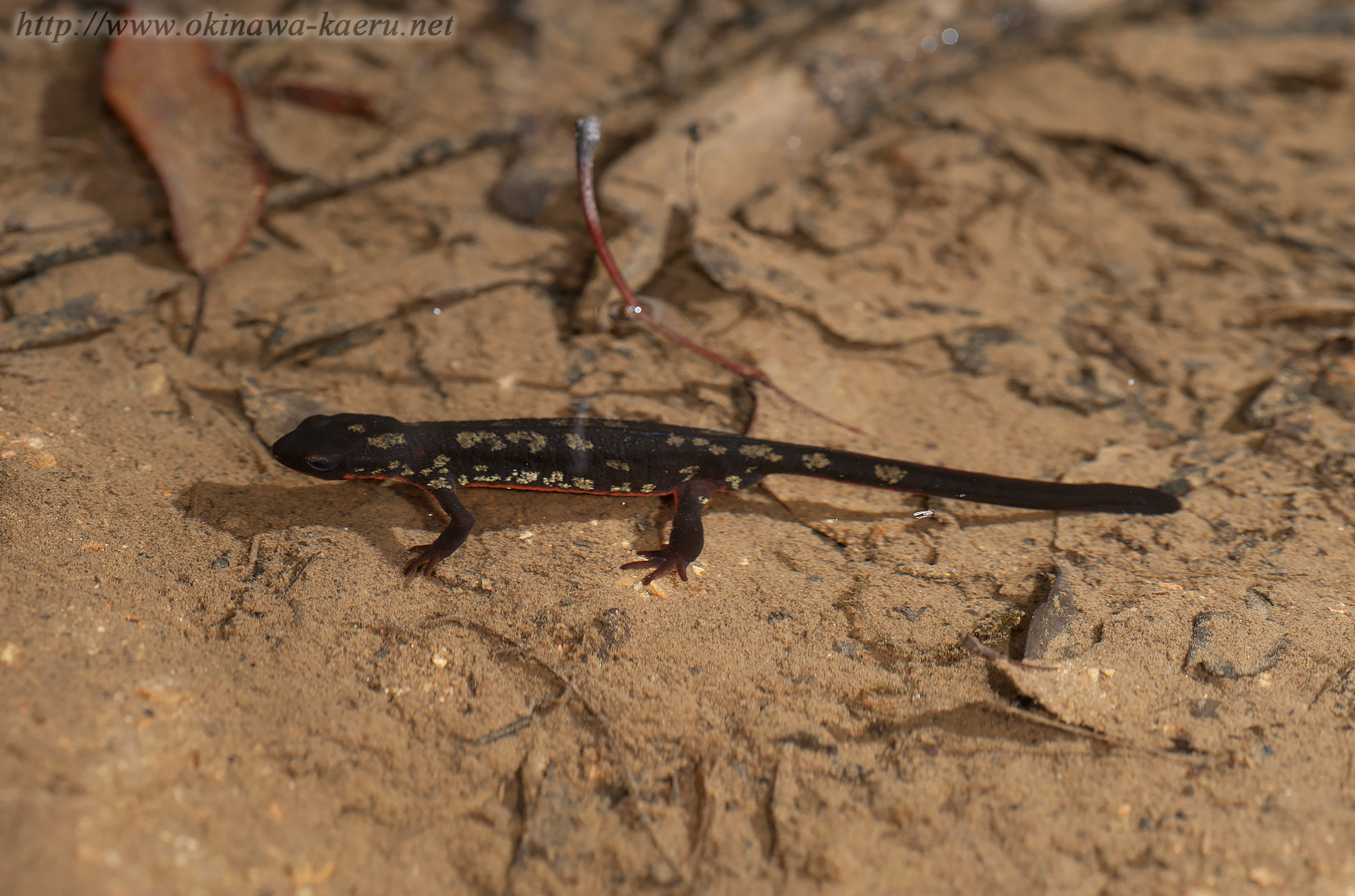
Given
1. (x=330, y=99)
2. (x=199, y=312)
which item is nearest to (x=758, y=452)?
(x=199, y=312)

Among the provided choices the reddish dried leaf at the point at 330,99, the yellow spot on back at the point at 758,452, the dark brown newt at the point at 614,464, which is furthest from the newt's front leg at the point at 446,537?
the reddish dried leaf at the point at 330,99

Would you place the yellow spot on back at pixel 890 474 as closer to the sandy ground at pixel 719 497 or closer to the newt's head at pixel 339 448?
the sandy ground at pixel 719 497

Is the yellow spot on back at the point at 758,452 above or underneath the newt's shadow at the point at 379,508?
above

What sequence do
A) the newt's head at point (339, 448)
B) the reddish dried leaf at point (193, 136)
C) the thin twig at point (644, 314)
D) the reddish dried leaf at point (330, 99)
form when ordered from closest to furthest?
the newt's head at point (339, 448), the thin twig at point (644, 314), the reddish dried leaf at point (193, 136), the reddish dried leaf at point (330, 99)

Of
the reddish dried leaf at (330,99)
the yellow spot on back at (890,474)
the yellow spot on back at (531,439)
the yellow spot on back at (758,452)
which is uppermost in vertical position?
the reddish dried leaf at (330,99)

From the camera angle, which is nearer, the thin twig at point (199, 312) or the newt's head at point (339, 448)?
the newt's head at point (339, 448)

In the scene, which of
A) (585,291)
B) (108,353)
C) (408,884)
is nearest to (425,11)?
(585,291)

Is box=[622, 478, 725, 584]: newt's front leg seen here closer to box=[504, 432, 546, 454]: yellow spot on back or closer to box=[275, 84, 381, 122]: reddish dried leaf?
box=[504, 432, 546, 454]: yellow spot on back
